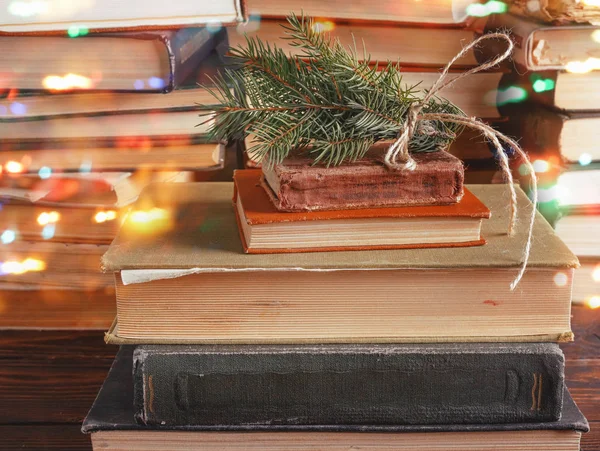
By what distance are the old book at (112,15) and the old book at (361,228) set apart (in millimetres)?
361

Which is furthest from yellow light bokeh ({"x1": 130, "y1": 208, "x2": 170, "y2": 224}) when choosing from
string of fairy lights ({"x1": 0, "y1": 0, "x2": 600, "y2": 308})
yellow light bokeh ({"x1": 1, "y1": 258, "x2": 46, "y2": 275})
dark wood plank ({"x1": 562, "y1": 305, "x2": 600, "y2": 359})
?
dark wood plank ({"x1": 562, "y1": 305, "x2": 600, "y2": 359})

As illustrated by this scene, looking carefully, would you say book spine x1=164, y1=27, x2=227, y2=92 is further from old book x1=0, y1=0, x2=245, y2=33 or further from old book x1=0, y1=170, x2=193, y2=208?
old book x1=0, y1=170, x2=193, y2=208

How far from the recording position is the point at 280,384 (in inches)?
28.2

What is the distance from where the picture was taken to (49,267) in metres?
1.11

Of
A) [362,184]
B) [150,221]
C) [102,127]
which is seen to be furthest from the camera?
[102,127]

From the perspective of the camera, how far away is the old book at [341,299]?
0.70 m

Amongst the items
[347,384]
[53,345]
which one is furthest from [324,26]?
[53,345]

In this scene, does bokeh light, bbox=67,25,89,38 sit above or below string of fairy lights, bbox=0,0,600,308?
above

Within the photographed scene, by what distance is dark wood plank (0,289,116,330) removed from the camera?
43.6 inches

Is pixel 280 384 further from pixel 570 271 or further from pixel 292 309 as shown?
pixel 570 271

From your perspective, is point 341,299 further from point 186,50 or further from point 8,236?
point 8,236

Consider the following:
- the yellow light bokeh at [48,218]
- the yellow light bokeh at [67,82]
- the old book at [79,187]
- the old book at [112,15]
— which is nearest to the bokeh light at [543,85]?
the old book at [112,15]

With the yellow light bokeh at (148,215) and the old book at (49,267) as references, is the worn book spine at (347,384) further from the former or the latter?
the old book at (49,267)

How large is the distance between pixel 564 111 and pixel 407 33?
269 millimetres
